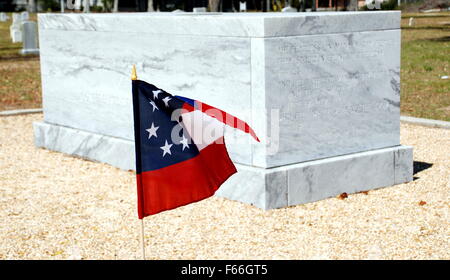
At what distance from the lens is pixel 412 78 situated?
1625 cm

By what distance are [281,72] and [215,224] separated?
1.51 meters

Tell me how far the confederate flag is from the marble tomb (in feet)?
5.49

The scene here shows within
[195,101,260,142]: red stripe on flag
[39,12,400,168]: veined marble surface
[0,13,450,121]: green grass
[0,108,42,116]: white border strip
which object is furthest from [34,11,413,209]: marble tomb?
[0,108,42,116]: white border strip

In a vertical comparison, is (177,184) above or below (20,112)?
above

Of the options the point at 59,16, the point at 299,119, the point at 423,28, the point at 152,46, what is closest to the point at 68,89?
the point at 59,16

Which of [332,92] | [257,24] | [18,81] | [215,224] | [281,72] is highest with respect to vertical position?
[257,24]

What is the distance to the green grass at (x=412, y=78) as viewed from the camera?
1289 centimetres

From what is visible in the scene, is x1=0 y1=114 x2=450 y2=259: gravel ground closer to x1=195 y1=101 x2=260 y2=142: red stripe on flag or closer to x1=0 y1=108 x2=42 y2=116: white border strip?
x1=195 y1=101 x2=260 y2=142: red stripe on flag

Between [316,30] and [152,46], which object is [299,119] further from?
[152,46]

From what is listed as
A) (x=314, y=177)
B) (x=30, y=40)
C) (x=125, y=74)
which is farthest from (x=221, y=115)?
(x=30, y=40)

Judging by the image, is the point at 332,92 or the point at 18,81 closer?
the point at 332,92

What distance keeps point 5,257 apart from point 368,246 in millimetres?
2759

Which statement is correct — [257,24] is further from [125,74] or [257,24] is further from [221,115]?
[125,74]

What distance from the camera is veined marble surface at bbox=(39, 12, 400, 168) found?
22.7 feet
